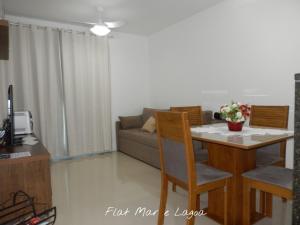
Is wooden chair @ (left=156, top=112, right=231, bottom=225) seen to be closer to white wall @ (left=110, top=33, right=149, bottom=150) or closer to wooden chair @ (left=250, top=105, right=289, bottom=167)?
wooden chair @ (left=250, top=105, right=289, bottom=167)

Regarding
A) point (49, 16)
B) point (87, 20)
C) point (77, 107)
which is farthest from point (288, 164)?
point (49, 16)

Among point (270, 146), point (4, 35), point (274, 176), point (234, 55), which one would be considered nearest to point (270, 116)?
point (270, 146)

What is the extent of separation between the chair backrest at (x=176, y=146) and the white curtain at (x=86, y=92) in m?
2.89

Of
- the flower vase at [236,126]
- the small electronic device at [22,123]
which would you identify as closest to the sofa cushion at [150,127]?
the small electronic device at [22,123]

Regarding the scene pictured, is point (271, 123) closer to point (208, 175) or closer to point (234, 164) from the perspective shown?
point (234, 164)

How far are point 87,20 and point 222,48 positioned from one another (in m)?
2.47

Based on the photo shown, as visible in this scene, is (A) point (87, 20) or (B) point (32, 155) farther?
(A) point (87, 20)

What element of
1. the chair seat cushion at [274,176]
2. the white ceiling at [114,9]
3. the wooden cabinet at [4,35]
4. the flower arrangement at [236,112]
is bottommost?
the chair seat cushion at [274,176]

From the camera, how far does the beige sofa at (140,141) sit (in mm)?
3652

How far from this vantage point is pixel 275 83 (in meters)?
2.91

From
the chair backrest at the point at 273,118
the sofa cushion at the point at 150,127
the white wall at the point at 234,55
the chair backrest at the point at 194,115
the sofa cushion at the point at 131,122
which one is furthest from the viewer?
the sofa cushion at the point at 131,122

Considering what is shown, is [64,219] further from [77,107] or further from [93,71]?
[93,71]

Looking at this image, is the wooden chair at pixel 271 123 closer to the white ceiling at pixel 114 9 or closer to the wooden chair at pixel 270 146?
the wooden chair at pixel 270 146

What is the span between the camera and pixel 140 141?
4023 mm
